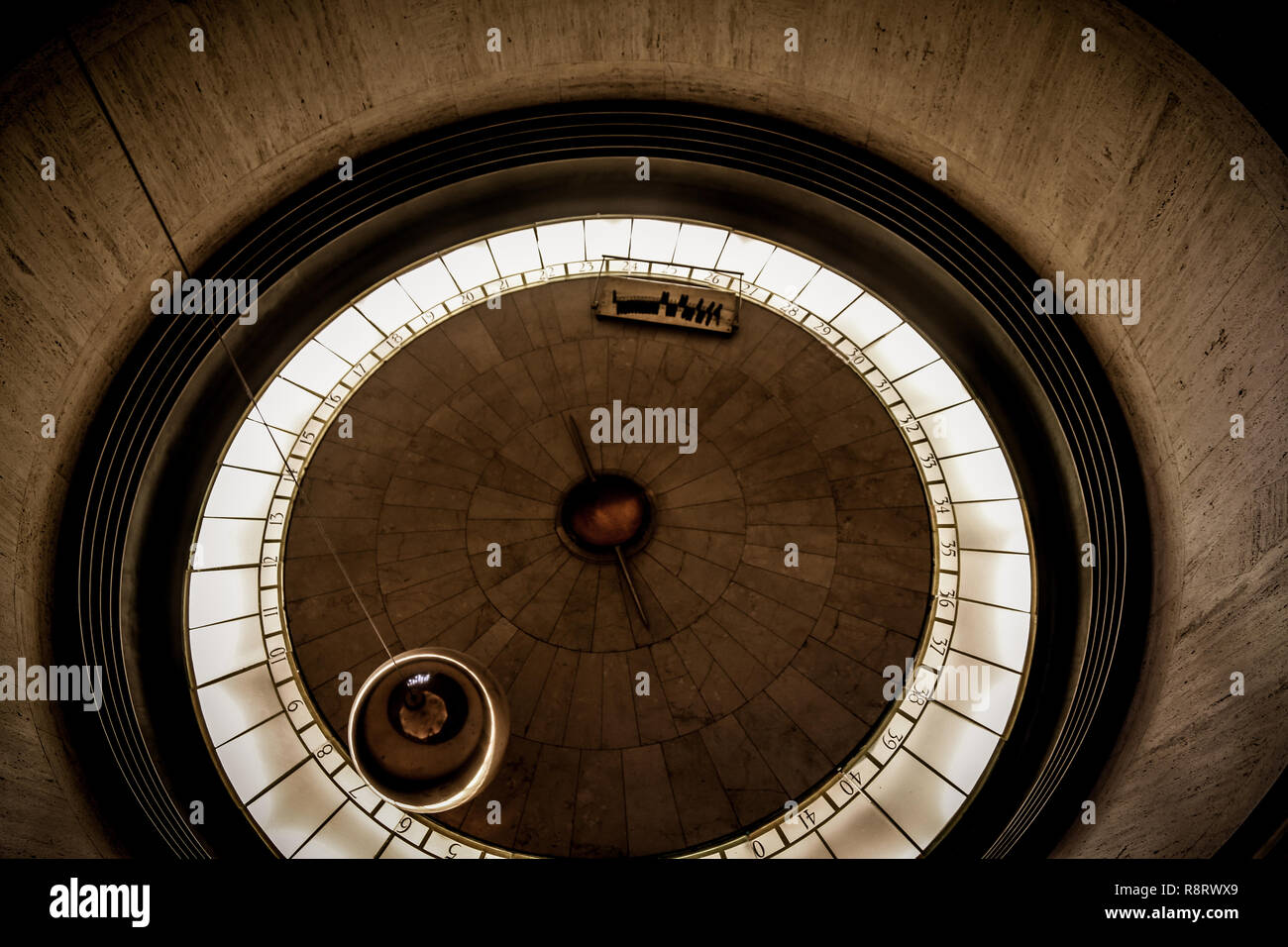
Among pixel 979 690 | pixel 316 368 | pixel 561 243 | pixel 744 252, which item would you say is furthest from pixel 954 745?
pixel 316 368

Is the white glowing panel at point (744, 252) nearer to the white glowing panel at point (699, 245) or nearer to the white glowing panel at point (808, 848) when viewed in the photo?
the white glowing panel at point (699, 245)

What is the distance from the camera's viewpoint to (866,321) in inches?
337

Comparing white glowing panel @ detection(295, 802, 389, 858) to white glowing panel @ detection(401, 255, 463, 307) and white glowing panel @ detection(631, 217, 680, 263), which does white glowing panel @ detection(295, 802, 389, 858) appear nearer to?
white glowing panel @ detection(401, 255, 463, 307)

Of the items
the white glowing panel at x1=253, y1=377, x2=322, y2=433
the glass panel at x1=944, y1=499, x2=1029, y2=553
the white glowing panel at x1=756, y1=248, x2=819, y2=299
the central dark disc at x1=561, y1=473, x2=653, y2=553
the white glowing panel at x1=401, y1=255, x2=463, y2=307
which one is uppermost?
the white glowing panel at x1=401, y1=255, x2=463, y2=307

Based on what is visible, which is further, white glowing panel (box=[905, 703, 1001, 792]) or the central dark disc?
the central dark disc

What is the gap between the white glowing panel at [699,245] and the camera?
884 cm

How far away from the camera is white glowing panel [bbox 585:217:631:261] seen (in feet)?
29.3

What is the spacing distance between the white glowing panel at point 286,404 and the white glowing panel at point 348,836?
169 inches

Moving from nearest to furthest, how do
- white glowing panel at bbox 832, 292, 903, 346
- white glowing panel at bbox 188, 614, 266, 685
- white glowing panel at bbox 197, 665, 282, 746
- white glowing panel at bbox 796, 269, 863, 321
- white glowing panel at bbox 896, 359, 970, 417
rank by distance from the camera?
white glowing panel at bbox 197, 665, 282, 746 → white glowing panel at bbox 188, 614, 266, 685 → white glowing panel at bbox 896, 359, 970, 417 → white glowing panel at bbox 832, 292, 903, 346 → white glowing panel at bbox 796, 269, 863, 321

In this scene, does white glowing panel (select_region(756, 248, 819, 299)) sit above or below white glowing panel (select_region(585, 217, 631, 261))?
below

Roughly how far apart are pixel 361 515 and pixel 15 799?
3.68m

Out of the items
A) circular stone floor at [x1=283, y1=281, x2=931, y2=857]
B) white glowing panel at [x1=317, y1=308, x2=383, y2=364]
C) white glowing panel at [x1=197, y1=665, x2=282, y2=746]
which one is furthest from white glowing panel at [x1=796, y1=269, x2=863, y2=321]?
white glowing panel at [x1=197, y1=665, x2=282, y2=746]

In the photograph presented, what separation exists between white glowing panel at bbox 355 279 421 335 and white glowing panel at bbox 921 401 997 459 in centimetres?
652

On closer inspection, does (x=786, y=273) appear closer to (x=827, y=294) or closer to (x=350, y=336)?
(x=827, y=294)
